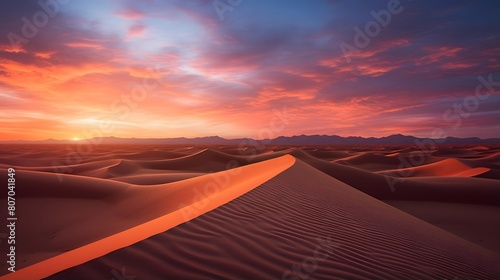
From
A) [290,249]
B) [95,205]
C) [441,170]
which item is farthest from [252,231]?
[441,170]

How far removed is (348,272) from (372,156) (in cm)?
3075

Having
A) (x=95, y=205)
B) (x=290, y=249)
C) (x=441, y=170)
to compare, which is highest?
(x=290, y=249)

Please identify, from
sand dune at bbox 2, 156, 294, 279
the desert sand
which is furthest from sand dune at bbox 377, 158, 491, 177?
sand dune at bbox 2, 156, 294, 279

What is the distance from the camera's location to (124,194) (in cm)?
1109

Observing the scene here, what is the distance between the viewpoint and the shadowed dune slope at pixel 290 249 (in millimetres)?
2740

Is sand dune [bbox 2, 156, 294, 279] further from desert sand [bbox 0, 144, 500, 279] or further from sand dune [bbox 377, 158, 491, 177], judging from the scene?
sand dune [bbox 377, 158, 491, 177]

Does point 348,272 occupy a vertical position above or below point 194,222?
below

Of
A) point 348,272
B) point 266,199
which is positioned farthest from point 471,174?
point 348,272

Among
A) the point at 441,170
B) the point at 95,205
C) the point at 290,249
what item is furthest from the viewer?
the point at 441,170

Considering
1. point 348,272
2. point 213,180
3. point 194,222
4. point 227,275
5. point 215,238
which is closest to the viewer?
point 227,275

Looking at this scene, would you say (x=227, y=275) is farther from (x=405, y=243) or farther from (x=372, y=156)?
(x=372, y=156)

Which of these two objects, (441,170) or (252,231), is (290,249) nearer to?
(252,231)

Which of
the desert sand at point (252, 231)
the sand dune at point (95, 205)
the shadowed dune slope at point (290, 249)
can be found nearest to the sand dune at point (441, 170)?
the desert sand at point (252, 231)

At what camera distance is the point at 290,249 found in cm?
344
